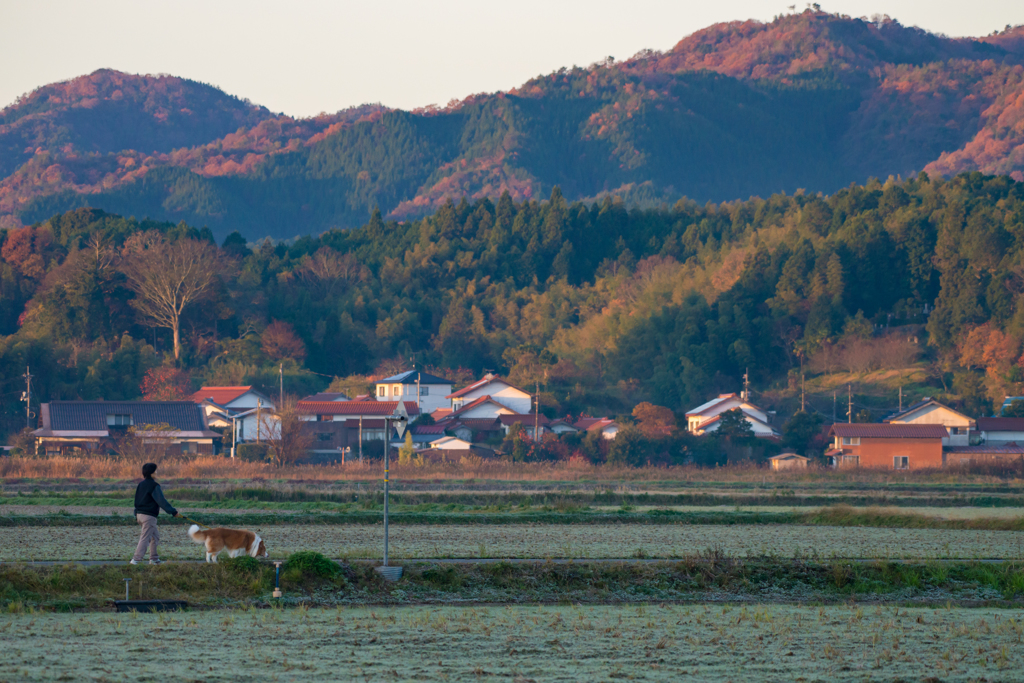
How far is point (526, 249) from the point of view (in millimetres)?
85312

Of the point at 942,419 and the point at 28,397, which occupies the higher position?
the point at 28,397

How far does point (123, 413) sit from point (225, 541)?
3757cm

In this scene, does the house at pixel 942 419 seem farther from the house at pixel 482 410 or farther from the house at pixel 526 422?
the house at pixel 482 410

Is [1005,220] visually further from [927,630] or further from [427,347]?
[927,630]

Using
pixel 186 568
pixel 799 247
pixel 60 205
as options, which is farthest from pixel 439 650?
pixel 60 205

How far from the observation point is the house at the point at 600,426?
5084 centimetres

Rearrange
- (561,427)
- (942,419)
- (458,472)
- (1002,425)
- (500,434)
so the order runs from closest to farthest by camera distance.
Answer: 1. (458,472)
2. (1002,425)
3. (942,419)
4. (500,434)
5. (561,427)

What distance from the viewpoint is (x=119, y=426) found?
47.7m

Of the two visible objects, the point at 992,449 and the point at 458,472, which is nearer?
the point at 458,472

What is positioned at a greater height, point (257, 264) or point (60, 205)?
point (60, 205)

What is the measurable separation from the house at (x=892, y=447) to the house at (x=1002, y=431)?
14.5ft

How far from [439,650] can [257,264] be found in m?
71.1

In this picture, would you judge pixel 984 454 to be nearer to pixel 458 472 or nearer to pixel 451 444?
pixel 458 472

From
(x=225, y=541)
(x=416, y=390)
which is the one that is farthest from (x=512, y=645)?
(x=416, y=390)
